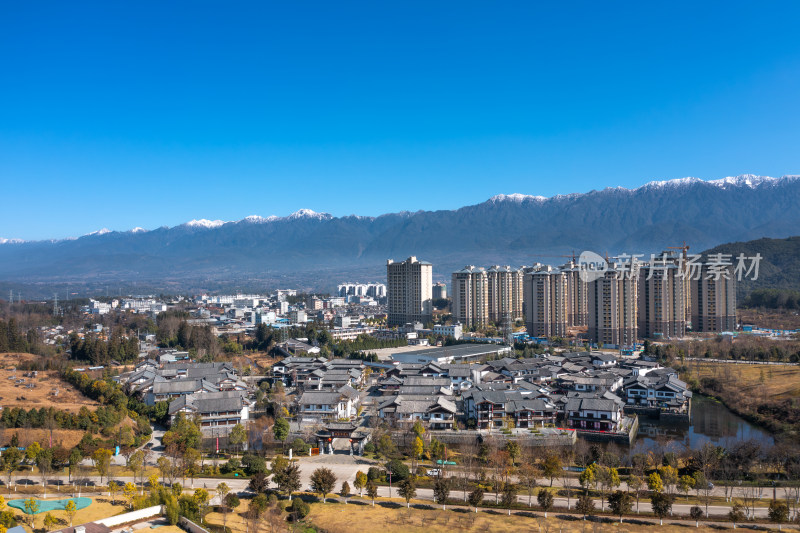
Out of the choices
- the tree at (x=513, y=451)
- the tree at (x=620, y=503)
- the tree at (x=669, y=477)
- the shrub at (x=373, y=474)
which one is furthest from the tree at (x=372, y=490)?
the tree at (x=669, y=477)

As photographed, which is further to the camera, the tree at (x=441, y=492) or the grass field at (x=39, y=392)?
the grass field at (x=39, y=392)

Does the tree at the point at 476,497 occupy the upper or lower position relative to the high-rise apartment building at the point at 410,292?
lower

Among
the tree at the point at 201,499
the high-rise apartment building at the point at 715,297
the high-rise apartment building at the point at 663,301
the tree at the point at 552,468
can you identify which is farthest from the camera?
the high-rise apartment building at the point at 715,297

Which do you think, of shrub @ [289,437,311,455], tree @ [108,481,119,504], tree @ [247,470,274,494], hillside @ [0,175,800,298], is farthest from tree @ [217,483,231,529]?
hillside @ [0,175,800,298]

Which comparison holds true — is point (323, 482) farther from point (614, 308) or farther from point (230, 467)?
point (614, 308)

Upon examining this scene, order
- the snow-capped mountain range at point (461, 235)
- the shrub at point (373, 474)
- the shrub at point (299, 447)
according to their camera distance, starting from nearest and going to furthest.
Result: the shrub at point (373, 474) < the shrub at point (299, 447) < the snow-capped mountain range at point (461, 235)

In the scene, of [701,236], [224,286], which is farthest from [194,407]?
[701,236]

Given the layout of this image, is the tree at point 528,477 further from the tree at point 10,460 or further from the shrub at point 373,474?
the tree at point 10,460

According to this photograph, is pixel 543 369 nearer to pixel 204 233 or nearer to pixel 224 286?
pixel 224 286
